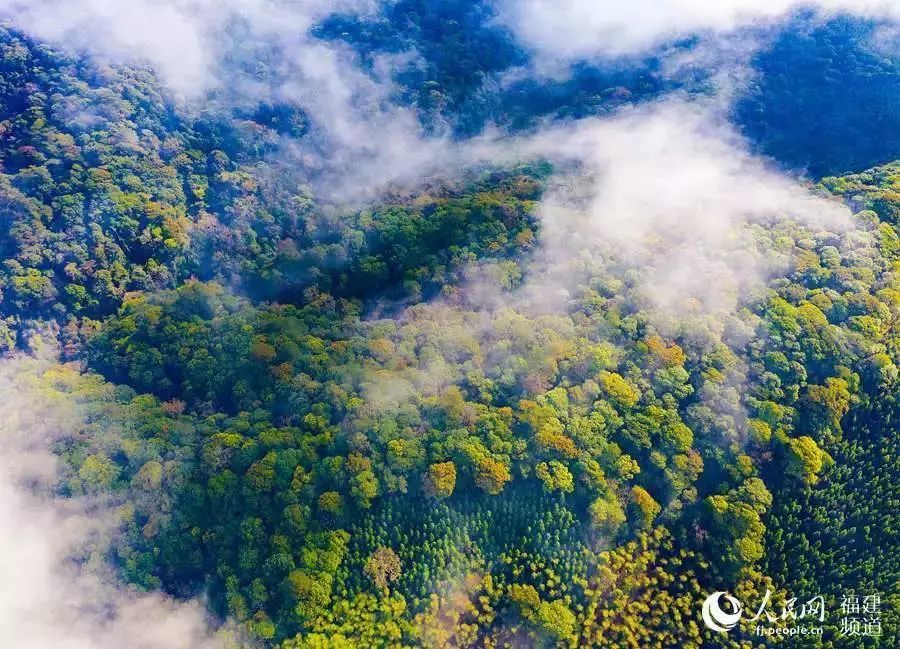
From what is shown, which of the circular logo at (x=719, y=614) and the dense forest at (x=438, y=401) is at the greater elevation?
the dense forest at (x=438, y=401)

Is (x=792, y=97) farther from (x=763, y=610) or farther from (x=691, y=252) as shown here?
(x=763, y=610)

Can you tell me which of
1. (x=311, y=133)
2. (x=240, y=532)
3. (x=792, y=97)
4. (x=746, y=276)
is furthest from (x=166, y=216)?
(x=792, y=97)

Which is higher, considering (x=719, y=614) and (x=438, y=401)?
(x=438, y=401)

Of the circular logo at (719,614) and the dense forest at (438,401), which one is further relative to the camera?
the dense forest at (438,401)

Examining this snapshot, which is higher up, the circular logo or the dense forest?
the dense forest

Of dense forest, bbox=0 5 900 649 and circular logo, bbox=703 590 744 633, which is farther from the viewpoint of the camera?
dense forest, bbox=0 5 900 649
